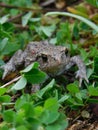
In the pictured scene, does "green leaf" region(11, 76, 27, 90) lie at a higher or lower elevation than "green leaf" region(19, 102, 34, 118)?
higher

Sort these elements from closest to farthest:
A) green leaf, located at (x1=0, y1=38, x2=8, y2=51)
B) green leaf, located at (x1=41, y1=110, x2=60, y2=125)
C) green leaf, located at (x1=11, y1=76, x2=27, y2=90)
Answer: green leaf, located at (x1=41, y1=110, x2=60, y2=125) → green leaf, located at (x1=11, y1=76, x2=27, y2=90) → green leaf, located at (x1=0, y1=38, x2=8, y2=51)

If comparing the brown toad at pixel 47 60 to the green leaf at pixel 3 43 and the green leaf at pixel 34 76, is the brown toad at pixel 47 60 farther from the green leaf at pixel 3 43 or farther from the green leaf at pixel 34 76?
the green leaf at pixel 34 76

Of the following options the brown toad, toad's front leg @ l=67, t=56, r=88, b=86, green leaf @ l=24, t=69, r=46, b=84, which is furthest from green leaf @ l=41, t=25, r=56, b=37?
green leaf @ l=24, t=69, r=46, b=84

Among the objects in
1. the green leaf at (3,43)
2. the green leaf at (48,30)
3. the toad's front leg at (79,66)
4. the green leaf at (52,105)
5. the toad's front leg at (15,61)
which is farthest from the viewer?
the green leaf at (48,30)

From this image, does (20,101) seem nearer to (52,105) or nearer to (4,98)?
(4,98)

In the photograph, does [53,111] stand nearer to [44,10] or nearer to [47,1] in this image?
[44,10]

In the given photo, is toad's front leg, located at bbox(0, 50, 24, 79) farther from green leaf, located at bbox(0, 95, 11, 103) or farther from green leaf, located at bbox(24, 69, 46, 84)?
green leaf, located at bbox(0, 95, 11, 103)

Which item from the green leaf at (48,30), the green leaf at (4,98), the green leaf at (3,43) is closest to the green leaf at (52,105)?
the green leaf at (4,98)

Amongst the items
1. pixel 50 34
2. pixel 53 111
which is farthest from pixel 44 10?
pixel 53 111
